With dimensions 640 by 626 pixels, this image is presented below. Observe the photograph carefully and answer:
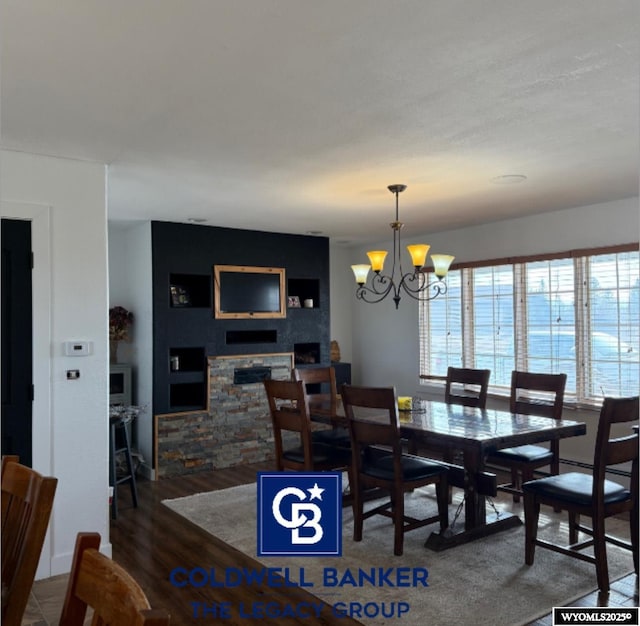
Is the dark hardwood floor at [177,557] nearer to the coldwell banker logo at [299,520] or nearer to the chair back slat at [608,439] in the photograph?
the coldwell banker logo at [299,520]

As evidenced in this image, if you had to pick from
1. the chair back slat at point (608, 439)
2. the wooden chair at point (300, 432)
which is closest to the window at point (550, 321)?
the chair back slat at point (608, 439)

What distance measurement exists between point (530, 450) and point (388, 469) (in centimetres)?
126

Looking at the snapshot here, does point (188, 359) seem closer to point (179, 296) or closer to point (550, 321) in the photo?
point (179, 296)

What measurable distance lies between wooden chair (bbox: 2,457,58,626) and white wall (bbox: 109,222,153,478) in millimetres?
3937

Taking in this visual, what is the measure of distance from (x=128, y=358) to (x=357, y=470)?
339 centimetres

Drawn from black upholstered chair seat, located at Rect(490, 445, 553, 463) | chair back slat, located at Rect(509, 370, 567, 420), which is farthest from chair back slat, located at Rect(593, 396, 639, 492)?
chair back slat, located at Rect(509, 370, 567, 420)

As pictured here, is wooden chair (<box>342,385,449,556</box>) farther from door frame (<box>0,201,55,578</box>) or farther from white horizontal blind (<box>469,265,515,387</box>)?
white horizontal blind (<box>469,265,515,387</box>)

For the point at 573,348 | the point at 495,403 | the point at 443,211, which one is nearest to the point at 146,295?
the point at 443,211

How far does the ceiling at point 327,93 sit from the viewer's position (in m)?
1.92

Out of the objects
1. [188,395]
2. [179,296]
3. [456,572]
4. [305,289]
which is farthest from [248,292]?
[456,572]

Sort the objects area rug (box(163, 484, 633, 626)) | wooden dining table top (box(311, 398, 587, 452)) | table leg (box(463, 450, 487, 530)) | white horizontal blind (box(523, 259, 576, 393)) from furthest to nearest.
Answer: white horizontal blind (box(523, 259, 576, 393)) < table leg (box(463, 450, 487, 530)) < wooden dining table top (box(311, 398, 587, 452)) < area rug (box(163, 484, 633, 626))

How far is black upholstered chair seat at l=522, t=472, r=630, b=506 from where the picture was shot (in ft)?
10.3

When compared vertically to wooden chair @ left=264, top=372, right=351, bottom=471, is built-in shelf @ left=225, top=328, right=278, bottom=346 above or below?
above

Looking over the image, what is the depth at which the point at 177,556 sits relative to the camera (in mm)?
3688
